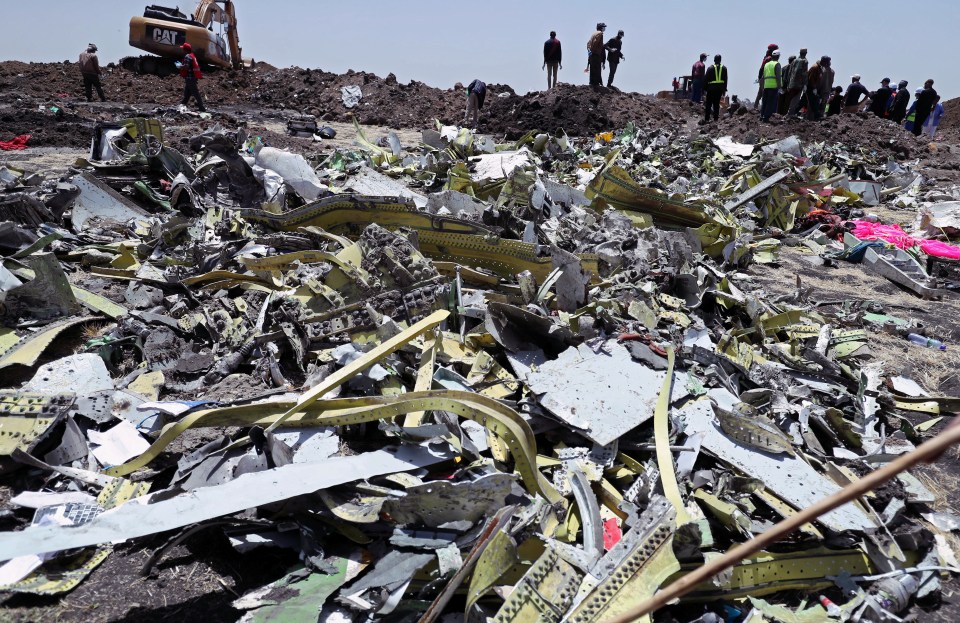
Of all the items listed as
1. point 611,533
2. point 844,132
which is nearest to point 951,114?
point 844,132

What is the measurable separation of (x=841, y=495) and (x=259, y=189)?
7102mm

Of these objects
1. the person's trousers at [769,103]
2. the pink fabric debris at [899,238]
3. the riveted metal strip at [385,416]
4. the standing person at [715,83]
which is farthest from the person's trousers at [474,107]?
the riveted metal strip at [385,416]

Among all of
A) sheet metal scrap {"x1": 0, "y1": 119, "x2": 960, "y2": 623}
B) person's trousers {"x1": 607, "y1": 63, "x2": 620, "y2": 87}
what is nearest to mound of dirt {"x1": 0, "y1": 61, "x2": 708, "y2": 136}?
person's trousers {"x1": 607, "y1": 63, "x2": 620, "y2": 87}

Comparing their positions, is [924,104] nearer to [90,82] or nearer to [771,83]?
[771,83]

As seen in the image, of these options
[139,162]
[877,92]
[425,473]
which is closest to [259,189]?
[139,162]

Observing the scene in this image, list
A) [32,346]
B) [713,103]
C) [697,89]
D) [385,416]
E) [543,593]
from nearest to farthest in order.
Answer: [543,593] < [385,416] < [32,346] < [713,103] < [697,89]

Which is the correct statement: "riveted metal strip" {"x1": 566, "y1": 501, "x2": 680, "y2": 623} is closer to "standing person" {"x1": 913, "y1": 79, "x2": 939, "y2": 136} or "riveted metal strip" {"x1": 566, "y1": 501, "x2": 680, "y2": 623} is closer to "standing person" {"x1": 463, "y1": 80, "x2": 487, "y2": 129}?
"standing person" {"x1": 463, "y1": 80, "x2": 487, "y2": 129}

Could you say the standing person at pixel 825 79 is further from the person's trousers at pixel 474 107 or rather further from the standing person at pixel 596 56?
the person's trousers at pixel 474 107

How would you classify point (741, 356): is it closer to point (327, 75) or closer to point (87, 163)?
point (87, 163)

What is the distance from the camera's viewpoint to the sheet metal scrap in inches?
93.1

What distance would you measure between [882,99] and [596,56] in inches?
342

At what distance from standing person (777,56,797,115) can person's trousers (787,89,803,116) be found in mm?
118

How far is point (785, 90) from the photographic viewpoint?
16.8 metres

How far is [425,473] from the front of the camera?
109 inches
